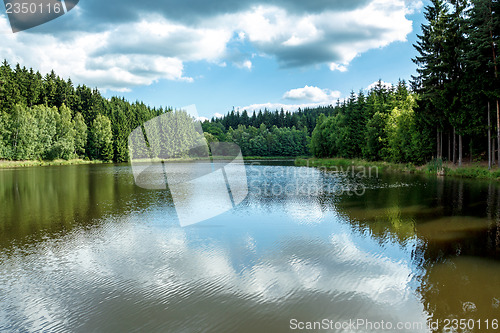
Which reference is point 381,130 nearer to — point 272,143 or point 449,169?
point 449,169

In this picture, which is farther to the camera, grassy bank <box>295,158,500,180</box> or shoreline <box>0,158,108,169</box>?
shoreline <box>0,158,108,169</box>

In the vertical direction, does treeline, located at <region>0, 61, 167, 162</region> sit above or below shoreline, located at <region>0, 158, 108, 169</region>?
above

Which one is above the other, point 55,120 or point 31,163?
point 55,120

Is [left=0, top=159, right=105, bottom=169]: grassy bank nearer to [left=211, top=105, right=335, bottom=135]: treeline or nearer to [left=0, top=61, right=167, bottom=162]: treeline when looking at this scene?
[left=0, top=61, right=167, bottom=162]: treeline

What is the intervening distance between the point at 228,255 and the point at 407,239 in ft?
21.5

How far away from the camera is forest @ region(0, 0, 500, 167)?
29781mm

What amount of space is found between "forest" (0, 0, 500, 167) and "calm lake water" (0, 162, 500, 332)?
18.7m

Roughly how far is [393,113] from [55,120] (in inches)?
2983

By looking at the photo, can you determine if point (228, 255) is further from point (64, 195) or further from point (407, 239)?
point (64, 195)

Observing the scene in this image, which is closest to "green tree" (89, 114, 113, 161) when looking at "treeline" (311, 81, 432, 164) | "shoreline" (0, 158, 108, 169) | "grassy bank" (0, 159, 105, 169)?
"shoreline" (0, 158, 108, 169)

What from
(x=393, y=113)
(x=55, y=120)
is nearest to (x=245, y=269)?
(x=393, y=113)

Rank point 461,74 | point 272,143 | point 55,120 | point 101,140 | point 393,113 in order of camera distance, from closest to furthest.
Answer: point 461,74 < point 393,113 < point 55,120 < point 101,140 < point 272,143

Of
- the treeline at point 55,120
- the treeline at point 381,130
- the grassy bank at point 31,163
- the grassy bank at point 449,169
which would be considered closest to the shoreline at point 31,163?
the grassy bank at point 31,163

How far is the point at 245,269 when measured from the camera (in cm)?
861
